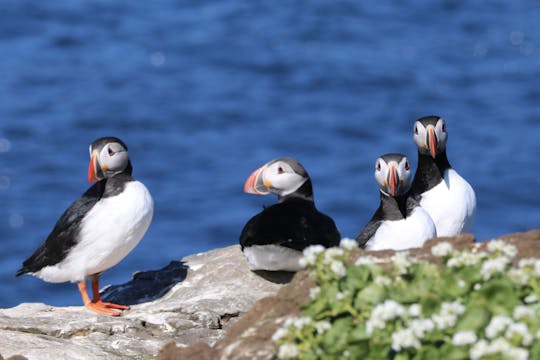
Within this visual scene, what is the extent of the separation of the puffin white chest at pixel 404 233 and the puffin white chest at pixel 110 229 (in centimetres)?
157

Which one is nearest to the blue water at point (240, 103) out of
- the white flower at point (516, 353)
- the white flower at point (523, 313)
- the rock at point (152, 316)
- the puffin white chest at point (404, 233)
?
the rock at point (152, 316)

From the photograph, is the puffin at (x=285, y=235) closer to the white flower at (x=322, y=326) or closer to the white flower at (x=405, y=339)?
the white flower at (x=322, y=326)

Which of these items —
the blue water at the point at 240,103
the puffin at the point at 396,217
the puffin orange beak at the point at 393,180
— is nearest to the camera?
the puffin at the point at 396,217

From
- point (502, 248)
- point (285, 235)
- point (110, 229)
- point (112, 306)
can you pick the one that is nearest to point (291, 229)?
point (285, 235)

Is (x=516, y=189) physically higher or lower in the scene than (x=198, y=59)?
lower

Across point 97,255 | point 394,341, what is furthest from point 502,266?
point 97,255

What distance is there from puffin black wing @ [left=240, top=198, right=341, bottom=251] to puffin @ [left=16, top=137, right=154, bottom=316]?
849 millimetres

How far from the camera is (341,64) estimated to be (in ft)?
77.6

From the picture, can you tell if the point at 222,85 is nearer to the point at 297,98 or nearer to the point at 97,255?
the point at 297,98

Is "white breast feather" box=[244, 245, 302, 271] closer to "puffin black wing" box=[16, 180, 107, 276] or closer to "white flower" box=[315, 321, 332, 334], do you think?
"puffin black wing" box=[16, 180, 107, 276]

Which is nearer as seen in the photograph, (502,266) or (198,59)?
(502,266)

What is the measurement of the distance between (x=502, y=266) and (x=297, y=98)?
1746 cm

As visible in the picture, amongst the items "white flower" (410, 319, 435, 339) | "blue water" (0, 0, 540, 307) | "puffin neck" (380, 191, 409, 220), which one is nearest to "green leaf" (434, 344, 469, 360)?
"white flower" (410, 319, 435, 339)

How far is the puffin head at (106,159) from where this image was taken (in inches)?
348
